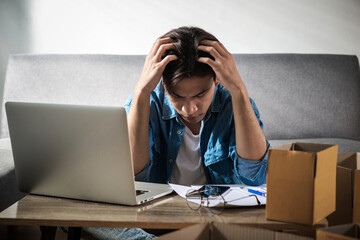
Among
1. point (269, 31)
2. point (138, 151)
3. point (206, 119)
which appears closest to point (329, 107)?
point (269, 31)

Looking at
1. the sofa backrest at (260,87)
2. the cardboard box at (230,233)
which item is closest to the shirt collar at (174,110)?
the cardboard box at (230,233)

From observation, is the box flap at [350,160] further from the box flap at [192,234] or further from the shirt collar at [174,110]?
the box flap at [192,234]

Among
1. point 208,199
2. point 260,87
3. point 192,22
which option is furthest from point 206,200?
point 192,22

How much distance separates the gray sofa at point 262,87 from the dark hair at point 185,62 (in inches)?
41.2

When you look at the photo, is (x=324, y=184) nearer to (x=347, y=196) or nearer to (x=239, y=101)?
(x=347, y=196)

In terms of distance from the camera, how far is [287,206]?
79cm

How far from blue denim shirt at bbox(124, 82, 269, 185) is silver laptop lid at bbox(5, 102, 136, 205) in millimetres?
368

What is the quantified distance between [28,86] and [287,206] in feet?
6.07

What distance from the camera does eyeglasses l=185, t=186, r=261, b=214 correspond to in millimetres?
895

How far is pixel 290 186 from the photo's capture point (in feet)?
2.60

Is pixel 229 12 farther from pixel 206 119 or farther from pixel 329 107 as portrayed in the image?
pixel 206 119

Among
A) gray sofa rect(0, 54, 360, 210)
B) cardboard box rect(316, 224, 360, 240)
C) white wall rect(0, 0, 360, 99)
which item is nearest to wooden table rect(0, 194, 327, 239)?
cardboard box rect(316, 224, 360, 240)

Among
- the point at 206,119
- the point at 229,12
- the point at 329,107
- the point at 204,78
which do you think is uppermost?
the point at 229,12

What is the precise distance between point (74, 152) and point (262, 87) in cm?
157
